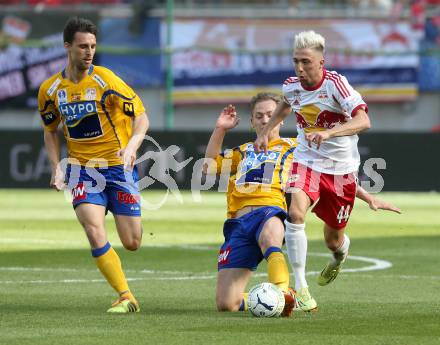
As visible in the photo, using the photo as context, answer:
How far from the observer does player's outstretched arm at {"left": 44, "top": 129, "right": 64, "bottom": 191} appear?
9.62 m

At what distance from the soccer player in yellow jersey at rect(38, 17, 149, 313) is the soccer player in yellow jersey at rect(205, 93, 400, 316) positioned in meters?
0.70

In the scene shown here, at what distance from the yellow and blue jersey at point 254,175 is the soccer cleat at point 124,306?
1173 millimetres

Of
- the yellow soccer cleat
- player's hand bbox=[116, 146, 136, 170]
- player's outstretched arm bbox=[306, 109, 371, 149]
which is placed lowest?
the yellow soccer cleat

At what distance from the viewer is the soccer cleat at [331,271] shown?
10.3m

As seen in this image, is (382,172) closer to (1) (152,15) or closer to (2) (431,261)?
(1) (152,15)

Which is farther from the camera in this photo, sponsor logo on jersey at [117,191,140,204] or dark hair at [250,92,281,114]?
dark hair at [250,92,281,114]

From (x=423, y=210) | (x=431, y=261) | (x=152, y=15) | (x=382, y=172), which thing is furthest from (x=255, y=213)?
(x=152, y=15)

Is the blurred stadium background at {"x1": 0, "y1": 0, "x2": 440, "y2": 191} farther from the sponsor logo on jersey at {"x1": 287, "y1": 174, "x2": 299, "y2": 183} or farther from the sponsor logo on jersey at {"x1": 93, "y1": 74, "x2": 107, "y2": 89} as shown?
the sponsor logo on jersey at {"x1": 287, "y1": 174, "x2": 299, "y2": 183}

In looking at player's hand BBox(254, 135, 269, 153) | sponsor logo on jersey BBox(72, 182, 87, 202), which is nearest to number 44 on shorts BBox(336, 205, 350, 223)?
player's hand BBox(254, 135, 269, 153)

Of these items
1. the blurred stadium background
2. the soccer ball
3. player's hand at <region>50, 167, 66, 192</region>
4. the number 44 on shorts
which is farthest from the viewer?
the blurred stadium background

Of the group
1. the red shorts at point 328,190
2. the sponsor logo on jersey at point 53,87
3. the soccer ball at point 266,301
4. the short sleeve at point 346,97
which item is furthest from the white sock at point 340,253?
the sponsor logo on jersey at point 53,87

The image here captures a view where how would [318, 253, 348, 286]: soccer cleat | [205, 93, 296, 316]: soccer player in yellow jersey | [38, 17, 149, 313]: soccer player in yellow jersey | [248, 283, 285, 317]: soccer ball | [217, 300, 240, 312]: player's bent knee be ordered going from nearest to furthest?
[248, 283, 285, 317]: soccer ball, [217, 300, 240, 312]: player's bent knee, [205, 93, 296, 316]: soccer player in yellow jersey, [38, 17, 149, 313]: soccer player in yellow jersey, [318, 253, 348, 286]: soccer cleat

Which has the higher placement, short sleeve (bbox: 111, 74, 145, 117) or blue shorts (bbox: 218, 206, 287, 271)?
short sleeve (bbox: 111, 74, 145, 117)

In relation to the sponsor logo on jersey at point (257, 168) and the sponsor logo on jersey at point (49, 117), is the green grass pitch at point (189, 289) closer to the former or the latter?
the sponsor logo on jersey at point (257, 168)
